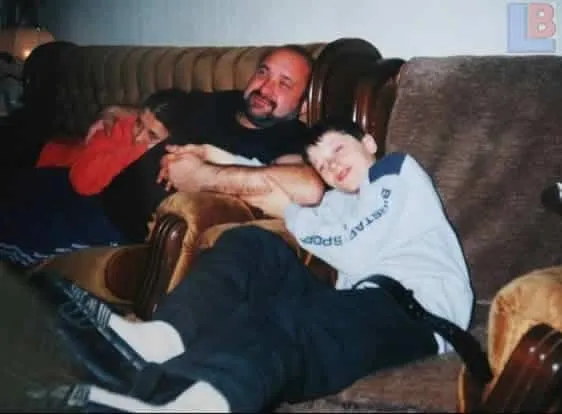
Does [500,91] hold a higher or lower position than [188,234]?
higher

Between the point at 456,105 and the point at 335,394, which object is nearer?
the point at 335,394

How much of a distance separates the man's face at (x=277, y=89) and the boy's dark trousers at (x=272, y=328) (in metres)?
0.50

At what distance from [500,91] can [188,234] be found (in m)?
0.67

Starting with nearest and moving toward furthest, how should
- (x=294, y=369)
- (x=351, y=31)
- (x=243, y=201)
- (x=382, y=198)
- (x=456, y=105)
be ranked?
(x=294, y=369) → (x=382, y=198) → (x=456, y=105) → (x=243, y=201) → (x=351, y=31)

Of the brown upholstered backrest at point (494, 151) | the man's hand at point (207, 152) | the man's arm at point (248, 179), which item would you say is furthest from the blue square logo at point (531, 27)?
the man's hand at point (207, 152)

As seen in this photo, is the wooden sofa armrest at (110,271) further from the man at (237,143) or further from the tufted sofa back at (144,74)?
the tufted sofa back at (144,74)

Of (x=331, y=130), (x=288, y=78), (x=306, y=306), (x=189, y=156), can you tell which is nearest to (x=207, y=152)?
(x=189, y=156)

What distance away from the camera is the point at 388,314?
1.30 metres

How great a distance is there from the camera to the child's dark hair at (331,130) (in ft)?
5.40

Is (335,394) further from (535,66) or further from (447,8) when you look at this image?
(447,8)

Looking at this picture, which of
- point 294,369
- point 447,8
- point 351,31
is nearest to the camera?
point 294,369

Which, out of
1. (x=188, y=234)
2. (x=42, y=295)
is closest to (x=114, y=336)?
(x=42, y=295)

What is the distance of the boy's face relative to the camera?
1611mm

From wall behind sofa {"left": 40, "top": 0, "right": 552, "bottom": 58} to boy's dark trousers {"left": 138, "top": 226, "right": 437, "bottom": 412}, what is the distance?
778 millimetres
